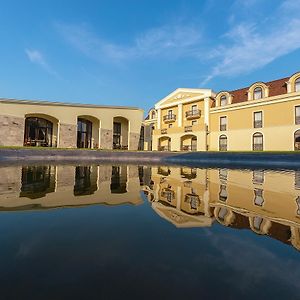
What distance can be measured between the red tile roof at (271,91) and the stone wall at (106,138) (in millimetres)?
18796

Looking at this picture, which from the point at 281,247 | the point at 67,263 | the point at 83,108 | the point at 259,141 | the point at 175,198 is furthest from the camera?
the point at 83,108

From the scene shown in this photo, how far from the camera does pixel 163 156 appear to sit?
22.6 meters

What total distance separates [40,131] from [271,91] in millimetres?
32025

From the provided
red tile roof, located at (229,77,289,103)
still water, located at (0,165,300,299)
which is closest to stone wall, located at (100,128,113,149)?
red tile roof, located at (229,77,289,103)

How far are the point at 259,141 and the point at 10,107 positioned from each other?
32.0 m

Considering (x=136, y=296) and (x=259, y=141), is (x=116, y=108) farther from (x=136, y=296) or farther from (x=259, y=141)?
(x=136, y=296)

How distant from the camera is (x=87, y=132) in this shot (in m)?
36.5

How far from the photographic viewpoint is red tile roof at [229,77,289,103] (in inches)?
1182

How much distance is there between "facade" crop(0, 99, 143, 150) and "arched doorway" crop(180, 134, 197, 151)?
7663 millimetres

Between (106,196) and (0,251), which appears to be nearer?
(0,251)

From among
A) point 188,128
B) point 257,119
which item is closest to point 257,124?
point 257,119

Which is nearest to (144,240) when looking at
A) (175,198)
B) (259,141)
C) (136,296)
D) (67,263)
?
(67,263)

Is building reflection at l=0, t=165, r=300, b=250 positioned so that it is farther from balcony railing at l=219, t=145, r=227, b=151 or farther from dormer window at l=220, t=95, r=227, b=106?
dormer window at l=220, t=95, r=227, b=106

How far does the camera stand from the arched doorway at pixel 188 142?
3803 centimetres
